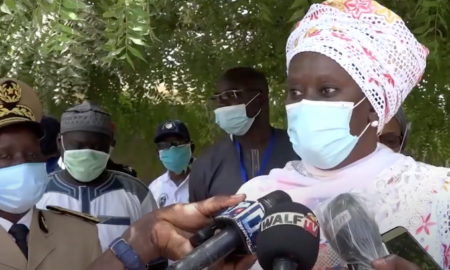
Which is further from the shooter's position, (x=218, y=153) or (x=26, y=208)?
(x=218, y=153)

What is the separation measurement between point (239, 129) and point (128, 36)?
154cm

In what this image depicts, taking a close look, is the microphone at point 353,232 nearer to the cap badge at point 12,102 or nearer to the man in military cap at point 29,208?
the man in military cap at point 29,208

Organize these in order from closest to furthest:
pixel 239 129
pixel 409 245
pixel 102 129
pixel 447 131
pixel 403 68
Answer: pixel 409 245 → pixel 403 68 → pixel 102 129 → pixel 239 129 → pixel 447 131

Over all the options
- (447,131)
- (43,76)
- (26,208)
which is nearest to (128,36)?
(26,208)

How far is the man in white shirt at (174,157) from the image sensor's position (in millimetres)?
5219

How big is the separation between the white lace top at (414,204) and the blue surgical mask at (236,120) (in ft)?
6.87

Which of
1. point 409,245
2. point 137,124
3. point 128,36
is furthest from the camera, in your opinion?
point 137,124

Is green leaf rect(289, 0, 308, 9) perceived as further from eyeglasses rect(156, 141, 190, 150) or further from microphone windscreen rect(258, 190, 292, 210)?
eyeglasses rect(156, 141, 190, 150)

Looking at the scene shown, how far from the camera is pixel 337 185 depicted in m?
1.70

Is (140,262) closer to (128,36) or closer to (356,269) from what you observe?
(356,269)

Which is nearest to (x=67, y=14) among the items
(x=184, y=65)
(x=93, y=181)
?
(x=93, y=181)

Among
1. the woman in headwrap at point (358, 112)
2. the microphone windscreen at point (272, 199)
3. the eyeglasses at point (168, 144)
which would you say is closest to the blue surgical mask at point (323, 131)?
the woman in headwrap at point (358, 112)

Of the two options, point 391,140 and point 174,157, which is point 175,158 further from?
point 391,140

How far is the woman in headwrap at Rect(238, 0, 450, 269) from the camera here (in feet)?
5.35
